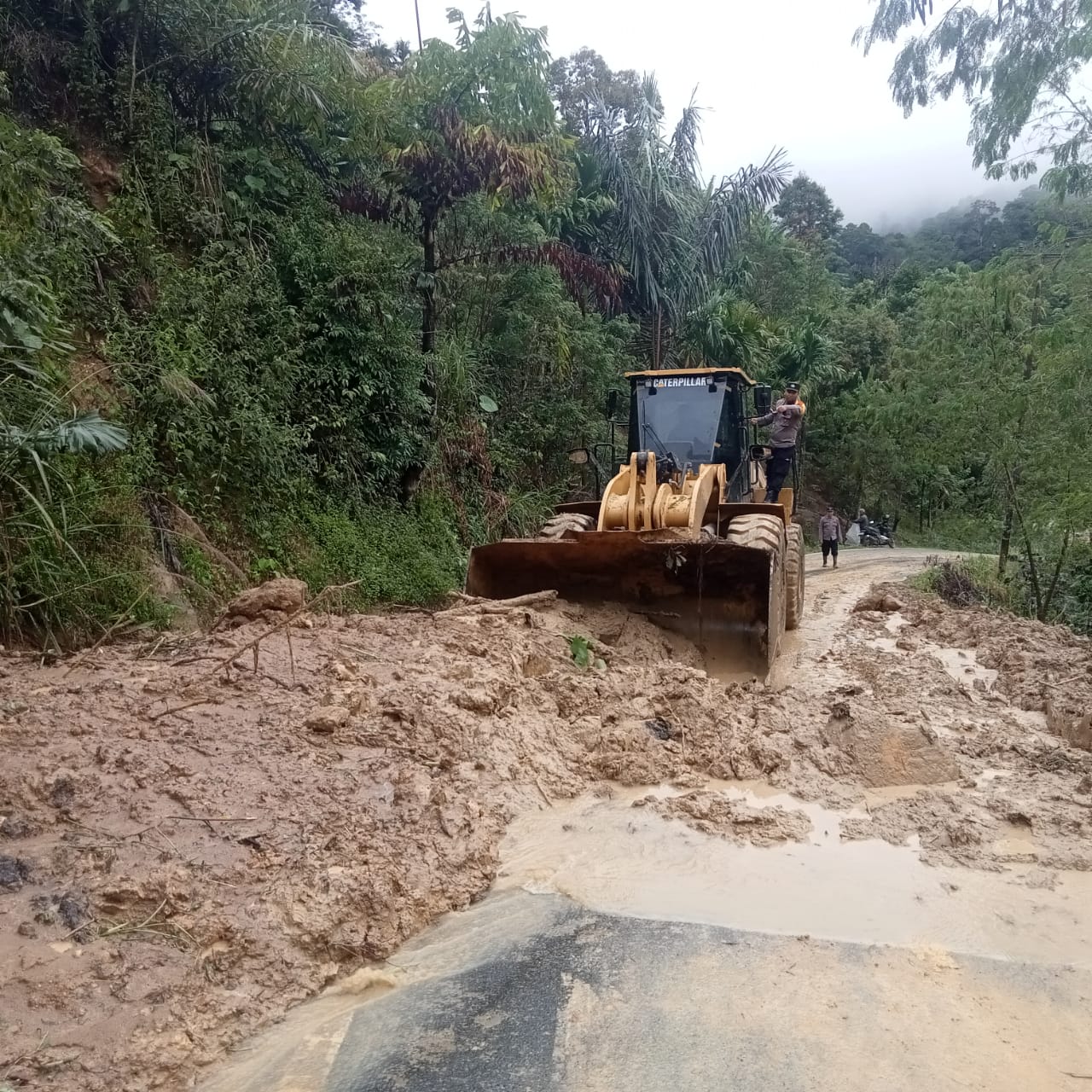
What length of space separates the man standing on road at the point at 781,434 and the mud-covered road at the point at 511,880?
4.75 m

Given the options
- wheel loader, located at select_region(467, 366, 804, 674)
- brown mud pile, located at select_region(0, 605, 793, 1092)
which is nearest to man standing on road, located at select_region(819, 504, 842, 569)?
wheel loader, located at select_region(467, 366, 804, 674)

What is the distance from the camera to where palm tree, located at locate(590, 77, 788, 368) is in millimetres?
19562

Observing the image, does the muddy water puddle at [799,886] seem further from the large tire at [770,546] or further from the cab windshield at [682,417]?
the cab windshield at [682,417]

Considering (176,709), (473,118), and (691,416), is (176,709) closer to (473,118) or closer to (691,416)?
(691,416)

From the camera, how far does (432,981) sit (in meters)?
3.21

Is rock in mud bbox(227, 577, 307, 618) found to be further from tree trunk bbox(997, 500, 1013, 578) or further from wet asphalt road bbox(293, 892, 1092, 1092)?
tree trunk bbox(997, 500, 1013, 578)

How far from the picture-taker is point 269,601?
6379mm

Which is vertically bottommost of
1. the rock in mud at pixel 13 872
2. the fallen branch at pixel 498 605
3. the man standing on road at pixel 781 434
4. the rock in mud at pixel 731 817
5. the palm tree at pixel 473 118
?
the rock in mud at pixel 731 817

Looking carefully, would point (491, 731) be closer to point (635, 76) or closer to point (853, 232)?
point (635, 76)

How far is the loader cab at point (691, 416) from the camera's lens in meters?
9.84

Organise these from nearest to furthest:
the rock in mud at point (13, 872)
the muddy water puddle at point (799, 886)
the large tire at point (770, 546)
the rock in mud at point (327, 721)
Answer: the rock in mud at point (13, 872), the muddy water puddle at point (799, 886), the rock in mud at point (327, 721), the large tire at point (770, 546)

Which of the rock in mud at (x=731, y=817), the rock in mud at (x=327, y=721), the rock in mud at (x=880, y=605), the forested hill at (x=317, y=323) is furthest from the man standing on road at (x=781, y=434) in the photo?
the rock in mud at (x=327, y=721)

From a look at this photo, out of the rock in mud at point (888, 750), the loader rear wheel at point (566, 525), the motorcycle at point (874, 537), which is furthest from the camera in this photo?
the motorcycle at point (874, 537)

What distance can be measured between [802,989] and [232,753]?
107 inches
